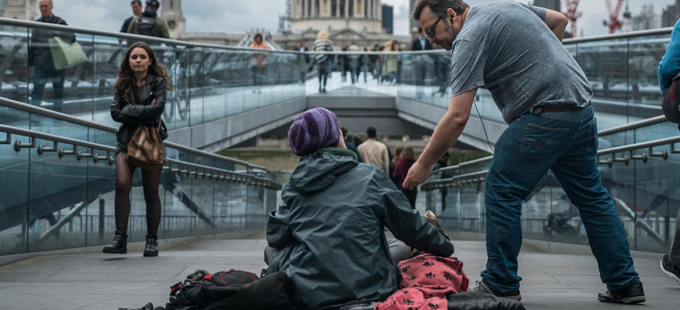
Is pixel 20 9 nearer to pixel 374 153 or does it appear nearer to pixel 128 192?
pixel 374 153

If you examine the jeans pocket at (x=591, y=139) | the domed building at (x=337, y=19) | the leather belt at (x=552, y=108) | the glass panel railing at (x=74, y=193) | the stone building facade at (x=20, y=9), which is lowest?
the glass panel railing at (x=74, y=193)

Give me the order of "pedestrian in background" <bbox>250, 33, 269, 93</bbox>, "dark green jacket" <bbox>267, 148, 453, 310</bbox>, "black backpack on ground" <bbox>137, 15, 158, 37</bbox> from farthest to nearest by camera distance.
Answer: "pedestrian in background" <bbox>250, 33, 269, 93</bbox> → "black backpack on ground" <bbox>137, 15, 158, 37</bbox> → "dark green jacket" <bbox>267, 148, 453, 310</bbox>

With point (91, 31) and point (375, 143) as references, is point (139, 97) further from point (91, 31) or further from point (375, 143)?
point (375, 143)

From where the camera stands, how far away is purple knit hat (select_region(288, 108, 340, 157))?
4059 millimetres

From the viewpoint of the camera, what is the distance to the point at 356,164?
Result: 4051 millimetres

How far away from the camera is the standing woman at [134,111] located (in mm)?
6750

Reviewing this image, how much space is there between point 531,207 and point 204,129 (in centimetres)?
612

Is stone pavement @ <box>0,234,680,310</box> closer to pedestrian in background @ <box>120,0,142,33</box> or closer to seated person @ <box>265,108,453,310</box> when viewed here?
seated person @ <box>265,108,453,310</box>

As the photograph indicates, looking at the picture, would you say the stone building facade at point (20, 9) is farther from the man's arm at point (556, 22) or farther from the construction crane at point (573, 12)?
the construction crane at point (573, 12)

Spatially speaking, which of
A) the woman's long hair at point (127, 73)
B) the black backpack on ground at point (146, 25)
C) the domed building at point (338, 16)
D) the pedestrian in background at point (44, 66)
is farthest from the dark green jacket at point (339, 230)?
the domed building at point (338, 16)

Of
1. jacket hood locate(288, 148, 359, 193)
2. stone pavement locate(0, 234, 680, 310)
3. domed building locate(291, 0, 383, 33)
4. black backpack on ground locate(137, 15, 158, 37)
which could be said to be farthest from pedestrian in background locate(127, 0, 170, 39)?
domed building locate(291, 0, 383, 33)

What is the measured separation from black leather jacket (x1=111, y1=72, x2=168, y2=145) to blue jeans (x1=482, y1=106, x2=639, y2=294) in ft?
10.7

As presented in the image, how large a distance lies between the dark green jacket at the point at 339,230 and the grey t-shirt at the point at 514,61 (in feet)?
2.10

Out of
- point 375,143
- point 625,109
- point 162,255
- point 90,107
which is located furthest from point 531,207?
point 90,107
